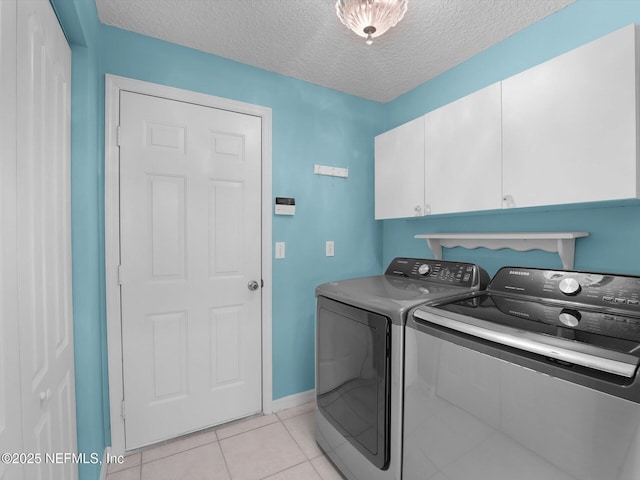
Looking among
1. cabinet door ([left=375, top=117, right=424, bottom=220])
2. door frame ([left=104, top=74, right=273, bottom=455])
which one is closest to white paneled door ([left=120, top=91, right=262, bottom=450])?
door frame ([left=104, top=74, right=273, bottom=455])

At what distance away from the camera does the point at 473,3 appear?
1.54 metres

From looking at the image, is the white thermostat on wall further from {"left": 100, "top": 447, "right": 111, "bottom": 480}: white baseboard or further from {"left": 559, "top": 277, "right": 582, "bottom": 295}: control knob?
{"left": 100, "top": 447, "right": 111, "bottom": 480}: white baseboard

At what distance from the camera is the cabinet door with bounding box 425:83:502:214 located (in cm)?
156

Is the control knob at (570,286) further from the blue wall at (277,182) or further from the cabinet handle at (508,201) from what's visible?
the blue wall at (277,182)

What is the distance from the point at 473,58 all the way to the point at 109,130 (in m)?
2.32

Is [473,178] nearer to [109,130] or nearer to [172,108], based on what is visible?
[172,108]

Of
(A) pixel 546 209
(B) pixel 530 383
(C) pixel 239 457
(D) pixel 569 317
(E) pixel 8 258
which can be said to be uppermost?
(A) pixel 546 209

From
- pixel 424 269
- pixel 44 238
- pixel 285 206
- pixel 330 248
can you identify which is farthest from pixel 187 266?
pixel 424 269

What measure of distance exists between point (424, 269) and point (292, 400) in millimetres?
1410

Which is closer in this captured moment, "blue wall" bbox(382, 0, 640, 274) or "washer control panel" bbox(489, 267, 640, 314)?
"washer control panel" bbox(489, 267, 640, 314)

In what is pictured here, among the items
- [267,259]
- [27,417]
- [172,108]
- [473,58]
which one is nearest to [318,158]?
[267,259]

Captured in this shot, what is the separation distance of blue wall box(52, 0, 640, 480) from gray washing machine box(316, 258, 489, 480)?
49 cm

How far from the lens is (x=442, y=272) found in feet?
5.93

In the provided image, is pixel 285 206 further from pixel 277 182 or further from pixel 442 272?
pixel 442 272
